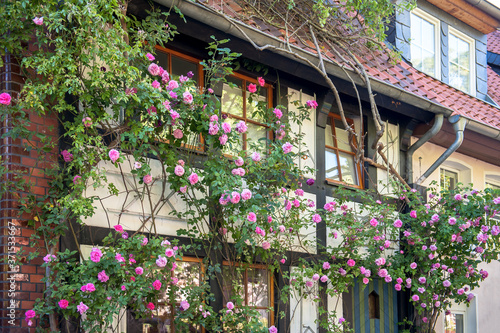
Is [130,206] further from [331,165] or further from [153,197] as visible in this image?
[331,165]

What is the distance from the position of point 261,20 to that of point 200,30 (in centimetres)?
127

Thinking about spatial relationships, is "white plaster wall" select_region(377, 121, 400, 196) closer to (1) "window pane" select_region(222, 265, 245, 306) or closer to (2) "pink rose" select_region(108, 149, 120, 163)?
(1) "window pane" select_region(222, 265, 245, 306)

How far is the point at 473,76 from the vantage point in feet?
41.7

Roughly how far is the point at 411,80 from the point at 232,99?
324 cm

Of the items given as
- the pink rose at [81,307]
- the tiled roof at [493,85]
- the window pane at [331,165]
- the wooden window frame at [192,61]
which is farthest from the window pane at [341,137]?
the pink rose at [81,307]

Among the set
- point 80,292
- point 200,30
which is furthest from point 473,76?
point 80,292

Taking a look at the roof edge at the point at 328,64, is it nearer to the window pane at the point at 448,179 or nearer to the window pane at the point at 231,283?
the window pane at the point at 448,179

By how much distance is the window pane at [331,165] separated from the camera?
374 inches

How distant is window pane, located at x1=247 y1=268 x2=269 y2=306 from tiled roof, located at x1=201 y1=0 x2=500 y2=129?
2.75m

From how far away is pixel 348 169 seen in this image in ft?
32.4

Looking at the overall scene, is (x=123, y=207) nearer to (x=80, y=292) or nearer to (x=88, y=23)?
(x=80, y=292)

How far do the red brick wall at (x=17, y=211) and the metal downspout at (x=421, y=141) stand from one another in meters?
5.76

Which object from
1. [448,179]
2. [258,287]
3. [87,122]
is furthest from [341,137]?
[87,122]

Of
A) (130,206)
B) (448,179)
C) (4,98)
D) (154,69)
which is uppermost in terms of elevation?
(154,69)
